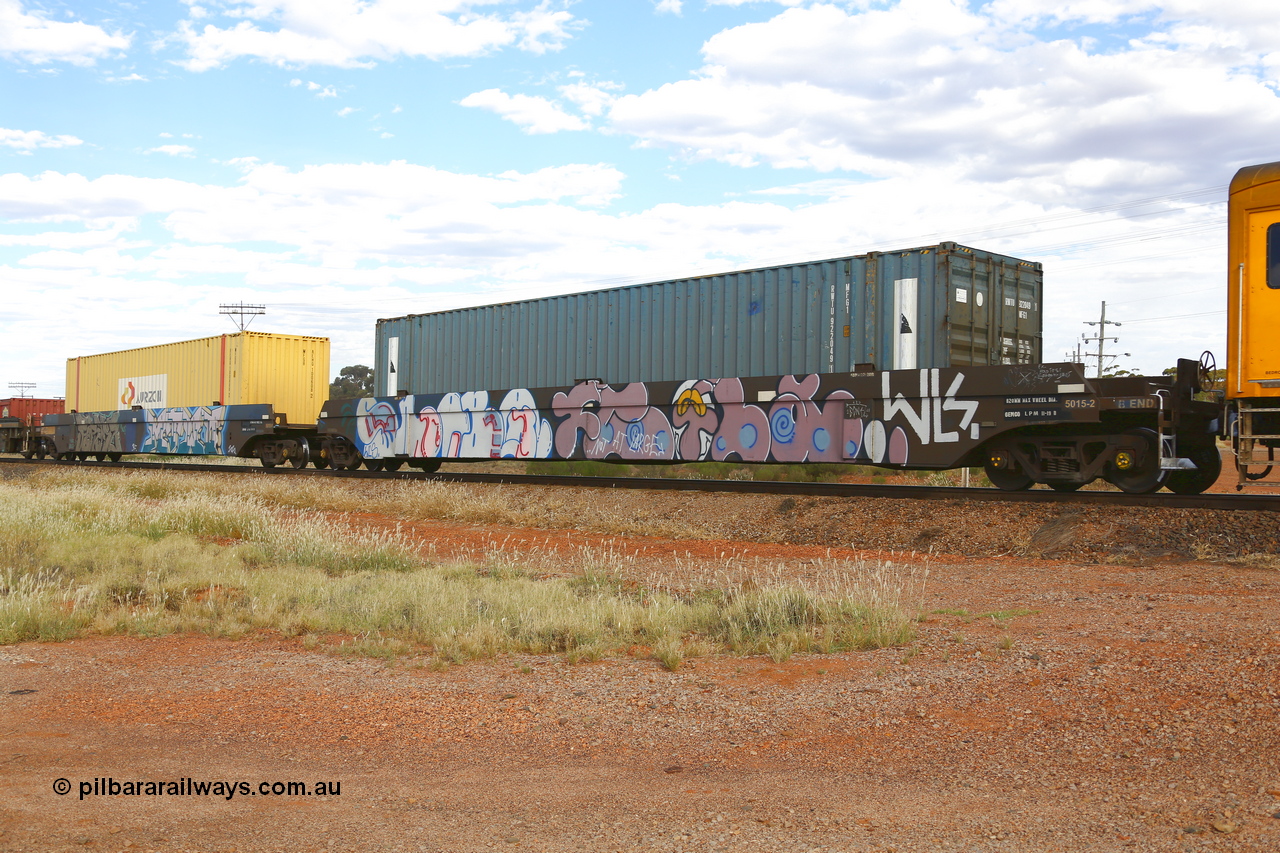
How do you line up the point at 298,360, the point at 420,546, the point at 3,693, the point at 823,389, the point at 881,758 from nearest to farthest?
the point at 881,758, the point at 3,693, the point at 420,546, the point at 823,389, the point at 298,360

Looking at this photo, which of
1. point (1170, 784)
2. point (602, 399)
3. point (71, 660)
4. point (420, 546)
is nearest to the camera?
point (1170, 784)

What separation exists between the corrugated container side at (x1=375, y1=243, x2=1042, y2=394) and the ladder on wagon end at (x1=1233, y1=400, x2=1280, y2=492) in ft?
14.0

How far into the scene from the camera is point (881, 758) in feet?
14.1

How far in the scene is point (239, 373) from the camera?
2427 centimetres

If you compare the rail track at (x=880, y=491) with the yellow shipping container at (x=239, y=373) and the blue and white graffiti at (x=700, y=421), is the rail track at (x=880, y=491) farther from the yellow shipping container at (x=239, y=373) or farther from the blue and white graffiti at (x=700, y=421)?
the yellow shipping container at (x=239, y=373)

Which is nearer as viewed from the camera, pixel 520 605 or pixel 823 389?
pixel 520 605

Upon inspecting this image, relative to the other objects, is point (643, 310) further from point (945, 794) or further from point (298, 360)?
point (945, 794)

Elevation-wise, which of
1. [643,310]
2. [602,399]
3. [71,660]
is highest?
[643,310]

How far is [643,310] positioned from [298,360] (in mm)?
12188

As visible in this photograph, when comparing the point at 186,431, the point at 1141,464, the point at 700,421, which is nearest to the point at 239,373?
the point at 186,431

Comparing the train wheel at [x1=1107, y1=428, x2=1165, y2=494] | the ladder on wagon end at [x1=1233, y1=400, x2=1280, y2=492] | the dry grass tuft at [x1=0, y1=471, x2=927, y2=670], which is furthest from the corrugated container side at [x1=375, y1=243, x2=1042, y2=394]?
the dry grass tuft at [x1=0, y1=471, x2=927, y2=670]

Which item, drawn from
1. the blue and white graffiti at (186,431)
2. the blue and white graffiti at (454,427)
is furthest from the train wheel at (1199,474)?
the blue and white graffiti at (186,431)

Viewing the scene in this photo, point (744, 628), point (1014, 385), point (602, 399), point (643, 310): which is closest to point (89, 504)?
point (602, 399)

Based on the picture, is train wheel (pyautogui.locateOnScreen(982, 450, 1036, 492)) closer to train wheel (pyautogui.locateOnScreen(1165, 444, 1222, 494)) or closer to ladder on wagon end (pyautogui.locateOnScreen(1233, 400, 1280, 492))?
train wheel (pyautogui.locateOnScreen(1165, 444, 1222, 494))
